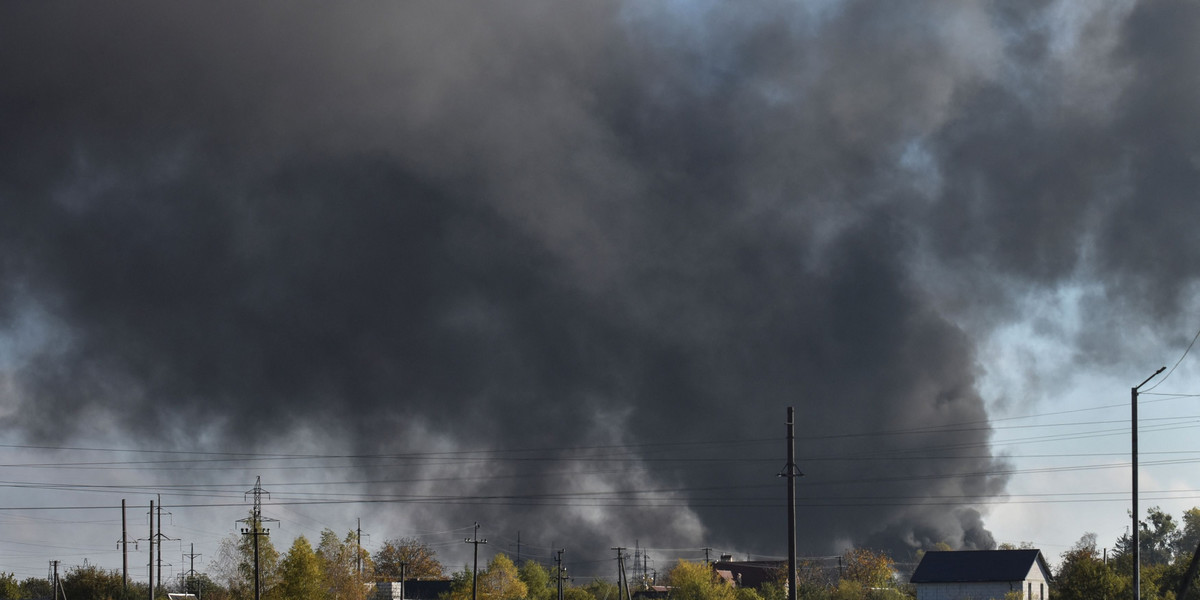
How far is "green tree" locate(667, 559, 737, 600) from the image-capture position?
14662 centimetres

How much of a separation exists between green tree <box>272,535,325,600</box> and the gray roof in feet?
211

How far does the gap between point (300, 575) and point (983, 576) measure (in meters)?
Answer: 71.7

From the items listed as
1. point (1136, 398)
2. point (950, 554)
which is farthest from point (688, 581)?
point (1136, 398)

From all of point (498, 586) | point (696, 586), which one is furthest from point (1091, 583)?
point (498, 586)

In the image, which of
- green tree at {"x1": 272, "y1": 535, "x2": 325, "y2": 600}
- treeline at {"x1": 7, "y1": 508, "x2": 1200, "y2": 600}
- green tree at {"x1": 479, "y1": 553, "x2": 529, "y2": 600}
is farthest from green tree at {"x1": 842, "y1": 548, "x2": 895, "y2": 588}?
green tree at {"x1": 272, "y1": 535, "x2": 325, "y2": 600}

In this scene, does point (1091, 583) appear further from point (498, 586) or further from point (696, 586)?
point (498, 586)

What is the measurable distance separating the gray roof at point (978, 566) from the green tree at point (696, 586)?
24.3 meters

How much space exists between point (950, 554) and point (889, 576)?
5437 cm

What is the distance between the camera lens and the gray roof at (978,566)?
129 metres

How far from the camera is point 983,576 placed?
426 feet

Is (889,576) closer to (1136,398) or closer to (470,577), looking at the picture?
(470,577)

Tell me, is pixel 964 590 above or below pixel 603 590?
above

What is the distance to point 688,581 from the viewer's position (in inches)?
6191

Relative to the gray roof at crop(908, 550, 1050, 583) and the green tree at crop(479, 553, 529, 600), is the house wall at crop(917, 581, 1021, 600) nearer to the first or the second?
the gray roof at crop(908, 550, 1050, 583)
